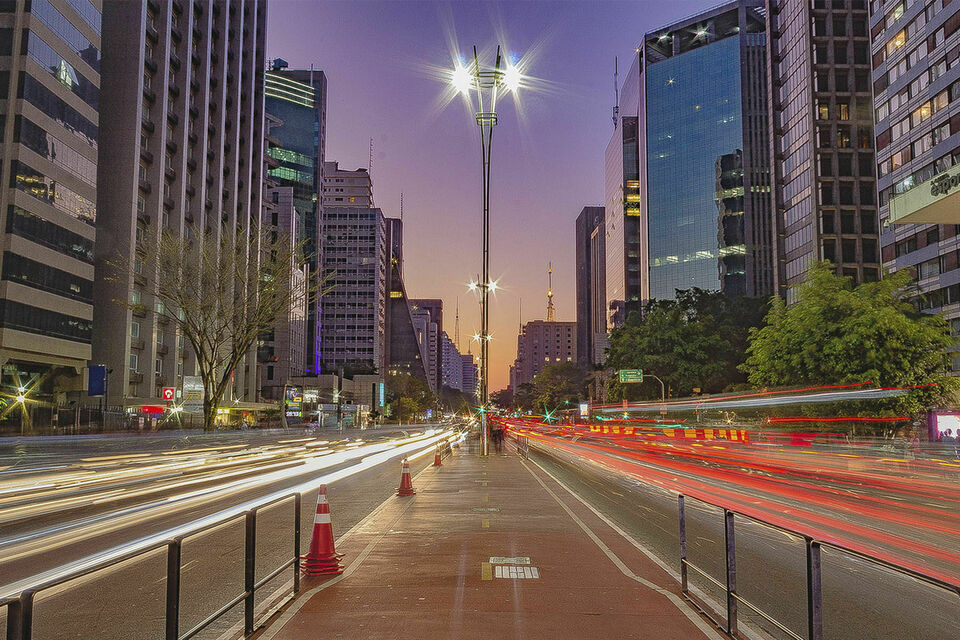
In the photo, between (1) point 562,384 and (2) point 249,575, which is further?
(1) point 562,384

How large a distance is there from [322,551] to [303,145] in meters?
155

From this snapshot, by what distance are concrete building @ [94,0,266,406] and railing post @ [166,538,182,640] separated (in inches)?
1907

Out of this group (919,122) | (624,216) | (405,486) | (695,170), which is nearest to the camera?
(405,486)

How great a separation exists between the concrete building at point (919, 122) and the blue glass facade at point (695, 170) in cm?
6592

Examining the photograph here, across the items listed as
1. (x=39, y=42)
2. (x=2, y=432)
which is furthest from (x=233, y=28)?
(x=2, y=432)

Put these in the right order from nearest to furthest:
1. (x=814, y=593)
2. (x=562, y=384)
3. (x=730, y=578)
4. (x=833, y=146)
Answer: (x=814, y=593) < (x=730, y=578) < (x=833, y=146) < (x=562, y=384)

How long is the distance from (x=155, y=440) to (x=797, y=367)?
1127 inches

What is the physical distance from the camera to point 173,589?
5336 millimetres

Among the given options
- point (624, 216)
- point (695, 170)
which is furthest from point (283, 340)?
point (624, 216)

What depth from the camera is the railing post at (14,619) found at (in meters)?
3.61

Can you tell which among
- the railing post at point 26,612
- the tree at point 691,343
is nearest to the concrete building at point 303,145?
the tree at point 691,343

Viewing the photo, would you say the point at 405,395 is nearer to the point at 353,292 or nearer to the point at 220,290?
the point at 353,292

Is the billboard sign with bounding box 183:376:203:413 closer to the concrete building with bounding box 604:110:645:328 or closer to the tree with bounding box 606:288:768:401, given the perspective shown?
the tree with bounding box 606:288:768:401

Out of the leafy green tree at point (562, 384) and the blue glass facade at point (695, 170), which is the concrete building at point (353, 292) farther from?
the blue glass facade at point (695, 170)
